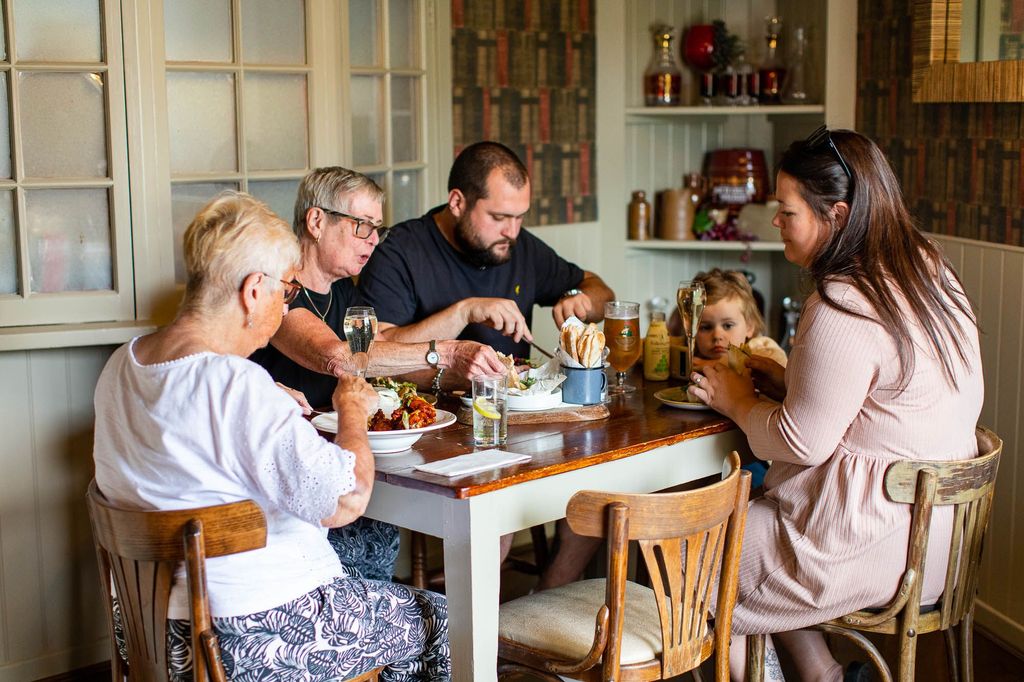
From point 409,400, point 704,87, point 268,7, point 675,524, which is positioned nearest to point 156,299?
point 268,7

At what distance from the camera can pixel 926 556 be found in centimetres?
239

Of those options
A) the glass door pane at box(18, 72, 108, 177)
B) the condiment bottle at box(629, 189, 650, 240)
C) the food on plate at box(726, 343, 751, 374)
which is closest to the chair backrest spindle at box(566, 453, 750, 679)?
the food on plate at box(726, 343, 751, 374)

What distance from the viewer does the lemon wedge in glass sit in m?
2.32

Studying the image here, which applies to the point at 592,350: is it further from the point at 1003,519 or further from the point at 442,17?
the point at 442,17

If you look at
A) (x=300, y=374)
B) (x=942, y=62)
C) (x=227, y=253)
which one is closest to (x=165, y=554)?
(x=227, y=253)

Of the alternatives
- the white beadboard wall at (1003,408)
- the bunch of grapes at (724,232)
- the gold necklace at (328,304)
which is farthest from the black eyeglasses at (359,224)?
the bunch of grapes at (724,232)

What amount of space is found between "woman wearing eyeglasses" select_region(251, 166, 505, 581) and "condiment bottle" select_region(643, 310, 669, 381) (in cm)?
51

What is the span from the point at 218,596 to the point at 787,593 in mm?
1125

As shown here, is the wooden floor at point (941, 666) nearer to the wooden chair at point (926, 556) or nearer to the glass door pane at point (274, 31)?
the wooden chair at point (926, 556)

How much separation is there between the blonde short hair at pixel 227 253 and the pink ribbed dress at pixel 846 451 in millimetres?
1040

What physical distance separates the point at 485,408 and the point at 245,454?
55 centimetres

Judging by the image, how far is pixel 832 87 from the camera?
13.4ft

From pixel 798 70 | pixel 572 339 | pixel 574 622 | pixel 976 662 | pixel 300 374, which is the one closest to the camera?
pixel 574 622

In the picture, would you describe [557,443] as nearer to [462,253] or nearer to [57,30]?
[462,253]
